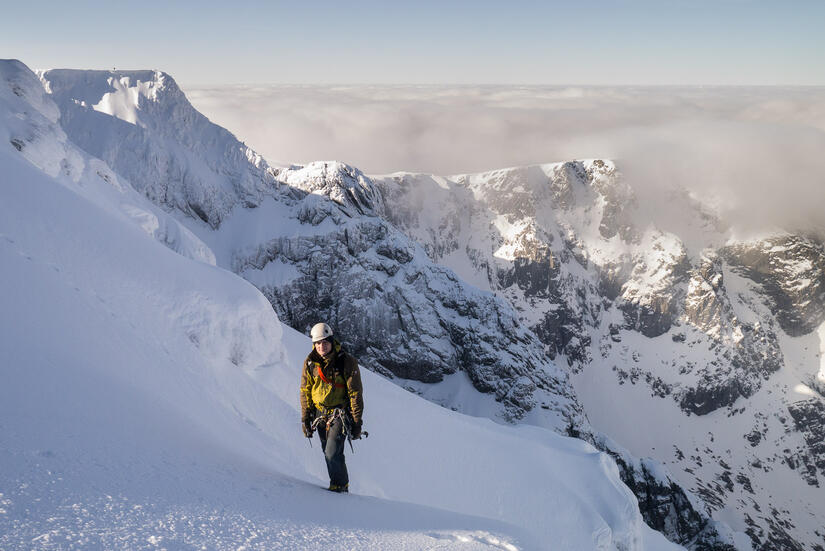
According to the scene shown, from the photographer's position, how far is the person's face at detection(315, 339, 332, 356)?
7.73 meters

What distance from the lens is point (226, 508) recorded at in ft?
18.0

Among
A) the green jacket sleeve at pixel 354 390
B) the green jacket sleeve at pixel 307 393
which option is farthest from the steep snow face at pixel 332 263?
the green jacket sleeve at pixel 354 390

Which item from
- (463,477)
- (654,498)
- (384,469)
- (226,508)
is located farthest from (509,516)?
(654,498)

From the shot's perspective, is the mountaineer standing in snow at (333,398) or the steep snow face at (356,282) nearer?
the mountaineer standing in snow at (333,398)

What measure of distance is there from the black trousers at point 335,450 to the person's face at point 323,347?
1362mm

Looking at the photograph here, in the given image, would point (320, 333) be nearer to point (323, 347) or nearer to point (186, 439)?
point (323, 347)

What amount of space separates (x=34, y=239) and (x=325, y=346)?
912cm

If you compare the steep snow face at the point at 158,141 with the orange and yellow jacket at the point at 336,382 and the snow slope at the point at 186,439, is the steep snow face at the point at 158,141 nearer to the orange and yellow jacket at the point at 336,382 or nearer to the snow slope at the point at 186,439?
the snow slope at the point at 186,439

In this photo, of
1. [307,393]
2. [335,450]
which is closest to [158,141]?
[307,393]

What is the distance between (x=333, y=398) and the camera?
8.14 metres

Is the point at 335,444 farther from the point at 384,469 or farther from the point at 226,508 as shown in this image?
the point at 384,469

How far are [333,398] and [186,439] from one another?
239cm

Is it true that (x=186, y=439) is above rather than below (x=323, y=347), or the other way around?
below

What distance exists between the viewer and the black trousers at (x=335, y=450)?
8.20 meters
